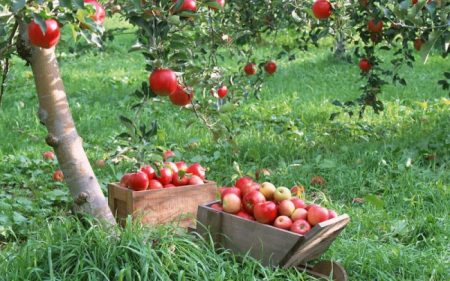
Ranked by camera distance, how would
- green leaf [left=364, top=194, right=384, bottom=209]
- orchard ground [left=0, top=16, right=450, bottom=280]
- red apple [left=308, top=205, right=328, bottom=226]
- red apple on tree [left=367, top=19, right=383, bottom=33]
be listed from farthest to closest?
1. red apple on tree [left=367, top=19, right=383, bottom=33]
2. green leaf [left=364, top=194, right=384, bottom=209]
3. red apple [left=308, top=205, right=328, bottom=226]
4. orchard ground [left=0, top=16, right=450, bottom=280]

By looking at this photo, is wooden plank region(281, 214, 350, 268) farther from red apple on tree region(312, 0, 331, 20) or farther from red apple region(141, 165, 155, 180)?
red apple on tree region(312, 0, 331, 20)

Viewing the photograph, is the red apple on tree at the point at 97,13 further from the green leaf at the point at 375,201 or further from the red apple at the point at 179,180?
the green leaf at the point at 375,201

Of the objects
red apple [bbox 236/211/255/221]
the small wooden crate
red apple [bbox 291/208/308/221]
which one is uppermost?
red apple [bbox 291/208/308/221]

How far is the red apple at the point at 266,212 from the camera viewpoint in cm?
269

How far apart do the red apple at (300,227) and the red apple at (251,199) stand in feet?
0.60

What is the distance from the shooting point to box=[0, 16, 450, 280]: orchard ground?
2.53 metres

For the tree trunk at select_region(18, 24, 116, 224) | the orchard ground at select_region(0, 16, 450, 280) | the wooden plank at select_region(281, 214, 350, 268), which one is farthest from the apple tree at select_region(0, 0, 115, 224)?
the wooden plank at select_region(281, 214, 350, 268)

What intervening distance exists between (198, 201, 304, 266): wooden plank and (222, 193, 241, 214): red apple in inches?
2.0

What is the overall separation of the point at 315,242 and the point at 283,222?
0.15 metres

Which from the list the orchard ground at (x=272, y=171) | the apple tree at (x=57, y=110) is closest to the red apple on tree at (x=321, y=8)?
the orchard ground at (x=272, y=171)

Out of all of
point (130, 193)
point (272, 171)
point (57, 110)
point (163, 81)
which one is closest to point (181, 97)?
point (163, 81)

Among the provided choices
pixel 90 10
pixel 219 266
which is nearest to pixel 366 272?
pixel 219 266

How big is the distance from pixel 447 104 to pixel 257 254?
410cm

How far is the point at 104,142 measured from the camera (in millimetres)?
5578
